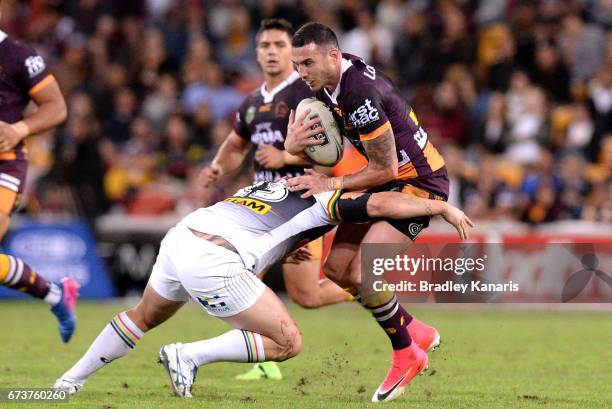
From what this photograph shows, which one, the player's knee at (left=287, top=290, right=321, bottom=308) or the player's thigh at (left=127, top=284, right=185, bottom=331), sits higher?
the player's thigh at (left=127, top=284, right=185, bottom=331)

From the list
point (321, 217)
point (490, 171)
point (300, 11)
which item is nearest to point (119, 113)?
point (300, 11)

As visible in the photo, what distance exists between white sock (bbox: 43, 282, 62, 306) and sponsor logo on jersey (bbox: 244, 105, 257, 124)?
209 cm

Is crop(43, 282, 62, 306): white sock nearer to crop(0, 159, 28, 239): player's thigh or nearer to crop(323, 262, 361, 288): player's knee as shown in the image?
crop(0, 159, 28, 239): player's thigh

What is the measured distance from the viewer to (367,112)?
290 inches

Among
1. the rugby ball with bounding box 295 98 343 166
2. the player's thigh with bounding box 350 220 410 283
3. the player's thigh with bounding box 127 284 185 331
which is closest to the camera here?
the player's thigh with bounding box 127 284 185 331

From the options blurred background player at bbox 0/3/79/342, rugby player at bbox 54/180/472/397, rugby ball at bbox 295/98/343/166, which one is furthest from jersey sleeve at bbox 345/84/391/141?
blurred background player at bbox 0/3/79/342

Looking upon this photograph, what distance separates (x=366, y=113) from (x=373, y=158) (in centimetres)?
32

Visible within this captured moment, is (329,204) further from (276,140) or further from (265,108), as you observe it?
(265,108)

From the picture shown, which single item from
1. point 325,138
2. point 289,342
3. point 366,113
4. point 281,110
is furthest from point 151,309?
point 281,110

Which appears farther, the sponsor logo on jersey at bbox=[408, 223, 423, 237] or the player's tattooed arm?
the sponsor logo on jersey at bbox=[408, 223, 423, 237]

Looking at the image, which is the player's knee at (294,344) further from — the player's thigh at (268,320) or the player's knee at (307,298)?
the player's knee at (307,298)

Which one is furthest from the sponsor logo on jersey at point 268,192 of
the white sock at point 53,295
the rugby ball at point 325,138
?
the white sock at point 53,295

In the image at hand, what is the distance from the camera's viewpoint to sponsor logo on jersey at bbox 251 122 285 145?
9.38 meters

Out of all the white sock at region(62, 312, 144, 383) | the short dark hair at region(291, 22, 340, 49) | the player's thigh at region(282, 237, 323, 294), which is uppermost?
the short dark hair at region(291, 22, 340, 49)
